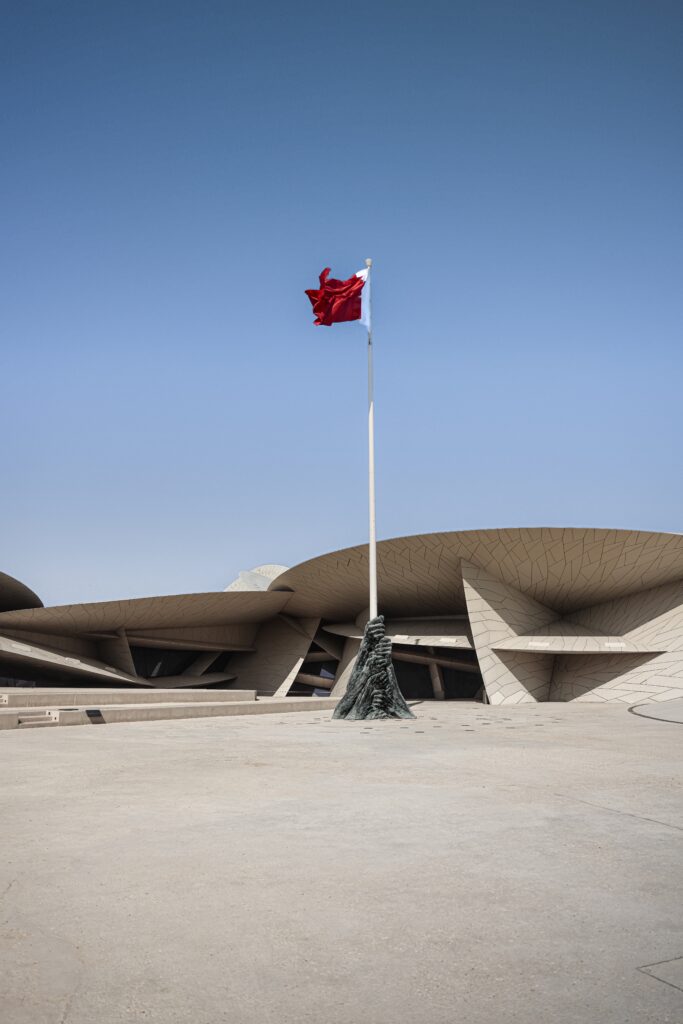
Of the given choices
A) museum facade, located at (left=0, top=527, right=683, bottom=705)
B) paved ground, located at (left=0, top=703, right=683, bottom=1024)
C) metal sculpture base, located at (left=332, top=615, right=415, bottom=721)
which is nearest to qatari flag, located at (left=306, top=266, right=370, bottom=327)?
metal sculpture base, located at (left=332, top=615, right=415, bottom=721)

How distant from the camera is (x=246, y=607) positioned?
1252 inches

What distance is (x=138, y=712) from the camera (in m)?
14.4

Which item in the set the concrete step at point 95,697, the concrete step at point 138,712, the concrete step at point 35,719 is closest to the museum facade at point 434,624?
the concrete step at point 95,697

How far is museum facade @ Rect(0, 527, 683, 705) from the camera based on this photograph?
2202 centimetres

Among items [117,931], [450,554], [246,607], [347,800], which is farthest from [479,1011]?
[246,607]

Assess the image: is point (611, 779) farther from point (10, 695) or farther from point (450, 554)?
point (450, 554)

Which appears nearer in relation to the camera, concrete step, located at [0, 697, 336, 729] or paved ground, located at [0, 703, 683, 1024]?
paved ground, located at [0, 703, 683, 1024]

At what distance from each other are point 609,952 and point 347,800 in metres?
3.10

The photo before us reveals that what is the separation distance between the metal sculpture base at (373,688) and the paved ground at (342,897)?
7819 mm

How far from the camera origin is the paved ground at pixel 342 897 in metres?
2.20

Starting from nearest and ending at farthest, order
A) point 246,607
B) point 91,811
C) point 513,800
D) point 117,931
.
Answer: point 117,931
point 91,811
point 513,800
point 246,607

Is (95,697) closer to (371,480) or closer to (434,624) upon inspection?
(371,480)

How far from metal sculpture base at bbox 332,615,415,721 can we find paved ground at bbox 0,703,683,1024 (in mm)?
7819

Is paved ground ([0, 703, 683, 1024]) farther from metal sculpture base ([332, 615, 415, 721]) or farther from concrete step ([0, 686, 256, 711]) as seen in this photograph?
concrete step ([0, 686, 256, 711])
